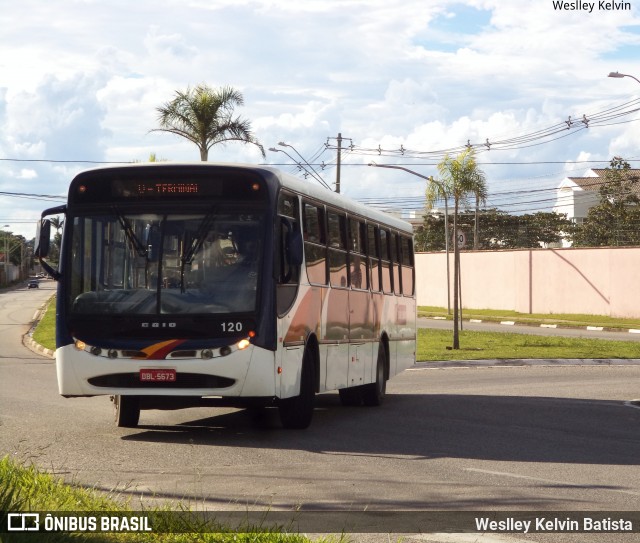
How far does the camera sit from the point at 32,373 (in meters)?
26.2

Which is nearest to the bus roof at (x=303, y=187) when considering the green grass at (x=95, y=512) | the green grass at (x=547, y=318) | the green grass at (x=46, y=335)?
the green grass at (x=95, y=512)

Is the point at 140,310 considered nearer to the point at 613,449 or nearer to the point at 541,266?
the point at 613,449

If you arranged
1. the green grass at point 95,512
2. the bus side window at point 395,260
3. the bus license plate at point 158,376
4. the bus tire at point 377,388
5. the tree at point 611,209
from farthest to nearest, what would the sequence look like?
the tree at point 611,209, the bus side window at point 395,260, the bus tire at point 377,388, the bus license plate at point 158,376, the green grass at point 95,512

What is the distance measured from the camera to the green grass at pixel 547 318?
49.4 metres

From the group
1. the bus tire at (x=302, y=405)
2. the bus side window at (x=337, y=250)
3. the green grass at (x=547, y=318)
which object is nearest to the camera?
the bus tire at (x=302, y=405)

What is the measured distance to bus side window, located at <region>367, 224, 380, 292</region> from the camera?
1941 cm

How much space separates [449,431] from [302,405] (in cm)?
176

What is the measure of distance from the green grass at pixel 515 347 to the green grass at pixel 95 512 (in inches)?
830

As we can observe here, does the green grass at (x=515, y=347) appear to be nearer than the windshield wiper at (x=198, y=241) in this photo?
No

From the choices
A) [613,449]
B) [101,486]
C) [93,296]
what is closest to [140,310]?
[93,296]

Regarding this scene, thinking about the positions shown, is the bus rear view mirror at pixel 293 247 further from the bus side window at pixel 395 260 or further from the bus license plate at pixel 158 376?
the bus side window at pixel 395 260

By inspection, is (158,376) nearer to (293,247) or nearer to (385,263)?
(293,247)

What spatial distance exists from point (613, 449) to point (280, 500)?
5126 mm

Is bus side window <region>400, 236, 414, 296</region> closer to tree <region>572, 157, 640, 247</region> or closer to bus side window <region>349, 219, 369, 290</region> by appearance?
Answer: bus side window <region>349, 219, 369, 290</region>
